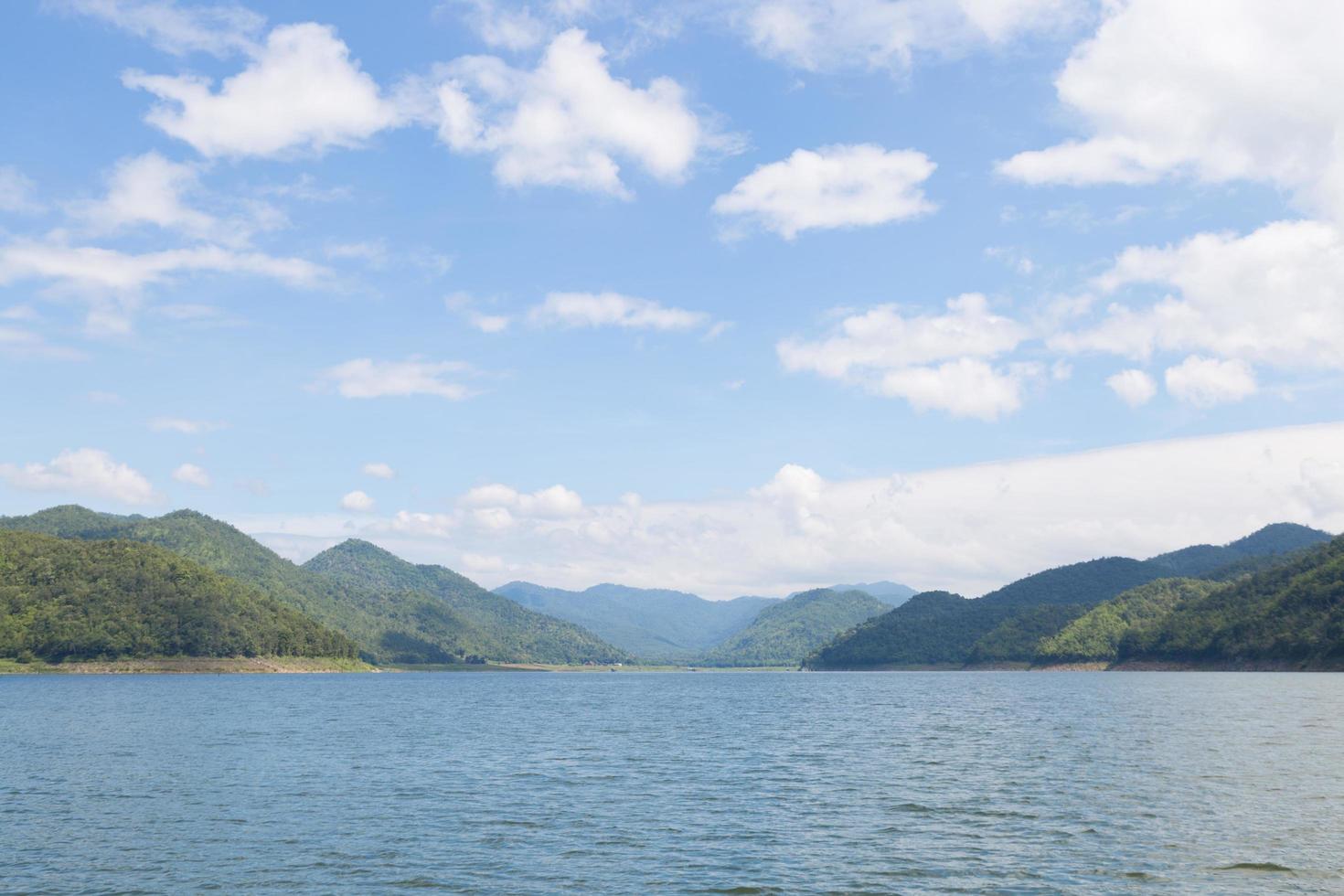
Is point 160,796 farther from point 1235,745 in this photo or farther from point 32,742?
point 1235,745

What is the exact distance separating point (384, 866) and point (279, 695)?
6691 inches

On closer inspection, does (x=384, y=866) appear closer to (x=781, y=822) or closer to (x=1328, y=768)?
(x=781, y=822)

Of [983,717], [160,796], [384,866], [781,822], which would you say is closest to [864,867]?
[781,822]

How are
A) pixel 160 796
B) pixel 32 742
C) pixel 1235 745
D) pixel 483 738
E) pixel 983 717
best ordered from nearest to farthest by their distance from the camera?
pixel 160 796 < pixel 1235 745 < pixel 32 742 < pixel 483 738 < pixel 983 717

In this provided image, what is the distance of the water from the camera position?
40688mm

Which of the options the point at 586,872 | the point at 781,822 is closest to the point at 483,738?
the point at 781,822

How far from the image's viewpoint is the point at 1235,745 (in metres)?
86.6

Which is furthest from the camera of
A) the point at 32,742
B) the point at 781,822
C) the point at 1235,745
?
the point at 32,742

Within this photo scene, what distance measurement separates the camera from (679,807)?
58.5 m

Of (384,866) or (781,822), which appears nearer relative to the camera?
(384,866)

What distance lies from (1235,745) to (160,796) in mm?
86666

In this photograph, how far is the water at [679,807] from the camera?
40.7 m

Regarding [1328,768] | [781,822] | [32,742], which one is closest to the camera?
[781,822]

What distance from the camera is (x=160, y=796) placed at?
61.9 metres
